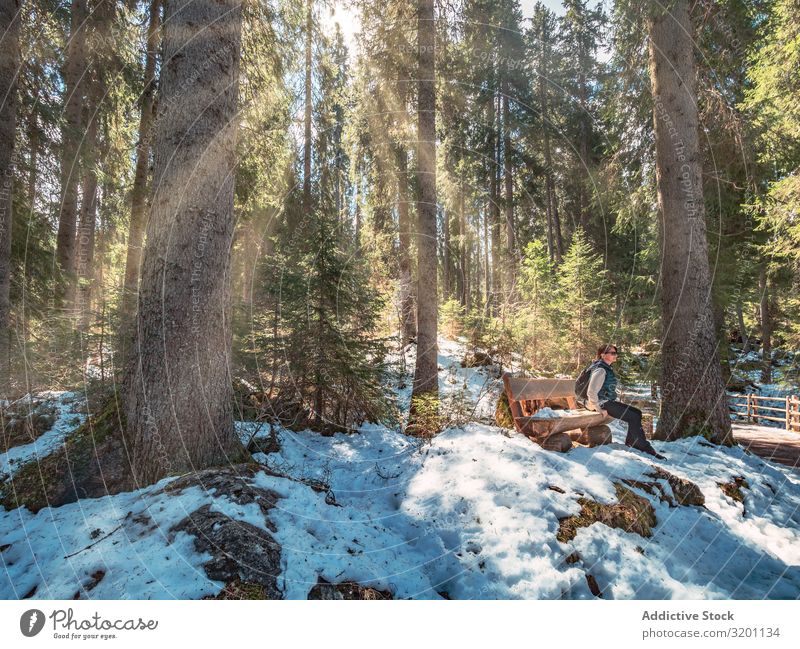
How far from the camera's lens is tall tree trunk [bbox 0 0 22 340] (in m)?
5.26

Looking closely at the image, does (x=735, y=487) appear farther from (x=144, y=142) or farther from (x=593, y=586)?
(x=144, y=142)

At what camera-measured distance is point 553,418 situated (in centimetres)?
473

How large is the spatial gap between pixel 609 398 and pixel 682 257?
3.05 m

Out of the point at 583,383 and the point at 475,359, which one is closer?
the point at 583,383

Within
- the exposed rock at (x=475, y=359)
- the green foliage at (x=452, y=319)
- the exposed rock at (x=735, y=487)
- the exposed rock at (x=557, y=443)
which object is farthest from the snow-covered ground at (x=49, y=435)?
the green foliage at (x=452, y=319)

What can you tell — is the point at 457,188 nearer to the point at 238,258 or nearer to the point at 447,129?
the point at 447,129

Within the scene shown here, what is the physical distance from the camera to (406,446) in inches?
225

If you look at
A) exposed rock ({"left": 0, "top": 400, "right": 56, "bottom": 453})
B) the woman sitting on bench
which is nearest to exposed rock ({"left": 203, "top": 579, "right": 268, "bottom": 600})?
the woman sitting on bench

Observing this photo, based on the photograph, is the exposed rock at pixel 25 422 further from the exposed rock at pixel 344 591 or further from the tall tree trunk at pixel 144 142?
the exposed rock at pixel 344 591

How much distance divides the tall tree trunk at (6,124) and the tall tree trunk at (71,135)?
93 cm

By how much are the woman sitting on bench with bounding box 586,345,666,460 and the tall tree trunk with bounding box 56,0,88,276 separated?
9394 mm

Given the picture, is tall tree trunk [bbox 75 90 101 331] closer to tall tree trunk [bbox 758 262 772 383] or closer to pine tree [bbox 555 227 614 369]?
pine tree [bbox 555 227 614 369]

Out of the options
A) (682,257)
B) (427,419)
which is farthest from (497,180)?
(427,419)
